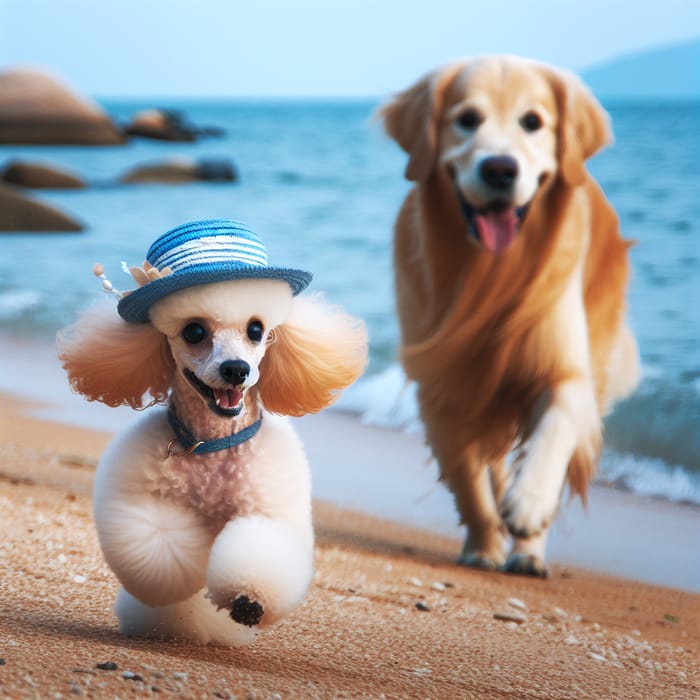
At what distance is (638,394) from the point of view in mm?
6574

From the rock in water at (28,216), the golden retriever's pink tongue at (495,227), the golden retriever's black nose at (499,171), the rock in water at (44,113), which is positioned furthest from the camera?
the rock in water at (44,113)

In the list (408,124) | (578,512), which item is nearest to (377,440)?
(578,512)

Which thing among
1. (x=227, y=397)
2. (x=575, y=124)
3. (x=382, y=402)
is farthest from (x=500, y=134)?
(x=382, y=402)

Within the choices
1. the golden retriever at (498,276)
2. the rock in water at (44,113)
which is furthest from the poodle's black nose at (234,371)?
the rock in water at (44,113)

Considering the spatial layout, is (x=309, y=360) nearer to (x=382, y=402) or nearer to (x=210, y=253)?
(x=210, y=253)

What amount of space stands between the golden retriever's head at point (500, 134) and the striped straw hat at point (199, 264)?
142cm

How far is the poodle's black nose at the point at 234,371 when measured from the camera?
6.78 feet

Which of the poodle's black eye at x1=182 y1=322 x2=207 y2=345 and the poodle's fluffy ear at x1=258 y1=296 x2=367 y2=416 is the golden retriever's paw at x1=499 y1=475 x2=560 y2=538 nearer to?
the poodle's fluffy ear at x1=258 y1=296 x2=367 y2=416

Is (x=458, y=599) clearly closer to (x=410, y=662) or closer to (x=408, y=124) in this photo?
(x=410, y=662)

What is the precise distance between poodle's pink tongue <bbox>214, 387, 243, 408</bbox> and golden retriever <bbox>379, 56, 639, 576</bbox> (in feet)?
4.62

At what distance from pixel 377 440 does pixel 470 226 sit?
224 centimetres

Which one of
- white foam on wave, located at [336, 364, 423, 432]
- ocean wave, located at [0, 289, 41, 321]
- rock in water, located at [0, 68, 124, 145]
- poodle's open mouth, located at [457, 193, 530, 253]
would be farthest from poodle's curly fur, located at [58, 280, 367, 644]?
rock in water, located at [0, 68, 124, 145]

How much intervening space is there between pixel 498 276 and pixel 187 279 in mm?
1920

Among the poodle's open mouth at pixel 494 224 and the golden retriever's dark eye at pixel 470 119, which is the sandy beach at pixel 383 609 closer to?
the poodle's open mouth at pixel 494 224
